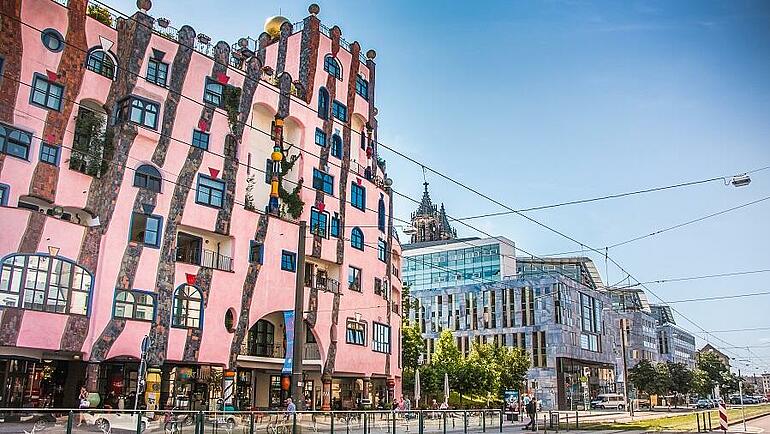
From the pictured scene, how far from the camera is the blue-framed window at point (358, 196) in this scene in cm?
4684

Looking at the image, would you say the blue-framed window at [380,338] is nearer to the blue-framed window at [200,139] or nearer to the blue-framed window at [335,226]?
the blue-framed window at [335,226]

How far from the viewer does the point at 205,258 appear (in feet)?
123

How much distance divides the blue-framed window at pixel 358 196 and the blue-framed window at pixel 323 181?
7.19ft

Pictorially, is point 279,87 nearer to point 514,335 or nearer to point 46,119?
point 46,119

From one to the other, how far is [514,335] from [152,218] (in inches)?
2337

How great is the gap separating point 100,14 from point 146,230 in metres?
11.1

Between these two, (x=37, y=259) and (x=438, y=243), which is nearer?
(x=37, y=259)

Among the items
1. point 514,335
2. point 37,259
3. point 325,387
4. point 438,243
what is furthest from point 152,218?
point 438,243

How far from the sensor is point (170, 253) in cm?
3406

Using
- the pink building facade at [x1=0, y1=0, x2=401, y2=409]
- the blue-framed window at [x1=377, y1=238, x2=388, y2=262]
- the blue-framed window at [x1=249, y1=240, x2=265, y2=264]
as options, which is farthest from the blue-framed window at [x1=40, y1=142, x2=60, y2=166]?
the blue-framed window at [x1=377, y1=238, x2=388, y2=262]

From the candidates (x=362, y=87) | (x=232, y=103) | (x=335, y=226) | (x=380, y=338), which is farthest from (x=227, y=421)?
(x=362, y=87)

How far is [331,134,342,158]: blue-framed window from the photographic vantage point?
46.1 meters

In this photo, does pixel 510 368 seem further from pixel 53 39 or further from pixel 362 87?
pixel 53 39

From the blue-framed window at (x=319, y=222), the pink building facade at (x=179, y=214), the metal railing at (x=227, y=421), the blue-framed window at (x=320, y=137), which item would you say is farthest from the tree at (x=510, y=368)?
the metal railing at (x=227, y=421)
